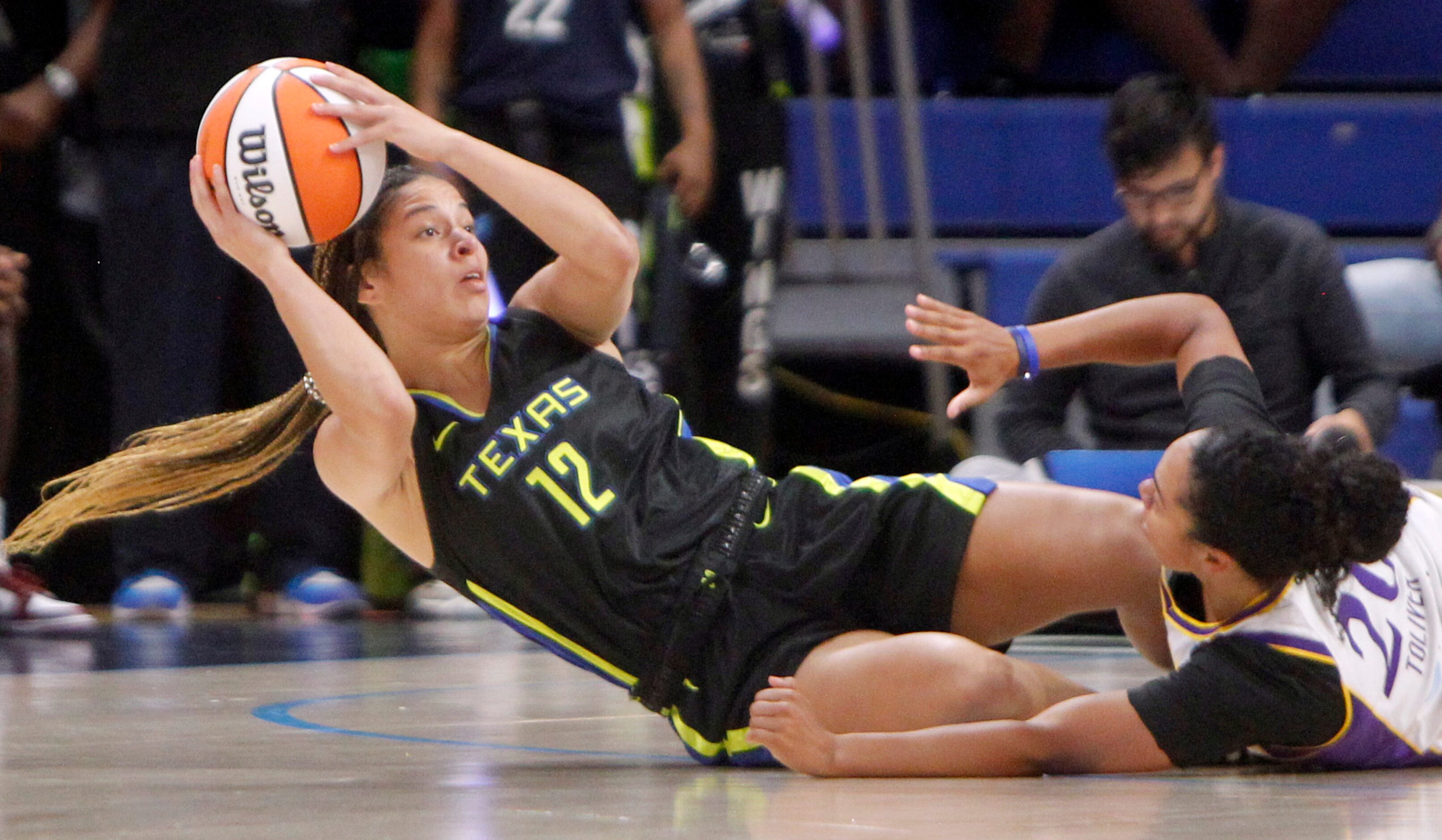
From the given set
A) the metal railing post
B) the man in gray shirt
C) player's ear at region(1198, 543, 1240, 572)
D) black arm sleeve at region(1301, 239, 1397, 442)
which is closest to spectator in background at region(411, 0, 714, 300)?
the metal railing post

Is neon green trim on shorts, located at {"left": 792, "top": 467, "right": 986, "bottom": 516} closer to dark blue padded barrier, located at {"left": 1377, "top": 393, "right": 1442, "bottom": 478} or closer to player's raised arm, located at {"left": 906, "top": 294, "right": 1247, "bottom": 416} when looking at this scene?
player's raised arm, located at {"left": 906, "top": 294, "right": 1247, "bottom": 416}

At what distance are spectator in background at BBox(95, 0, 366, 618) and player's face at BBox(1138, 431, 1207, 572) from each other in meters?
3.53

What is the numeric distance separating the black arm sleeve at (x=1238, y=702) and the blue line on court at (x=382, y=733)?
2.42 feet

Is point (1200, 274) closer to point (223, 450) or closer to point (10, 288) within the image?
point (223, 450)

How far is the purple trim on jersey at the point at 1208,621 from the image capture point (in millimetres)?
2561

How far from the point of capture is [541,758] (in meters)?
2.89

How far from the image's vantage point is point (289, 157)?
2820mm

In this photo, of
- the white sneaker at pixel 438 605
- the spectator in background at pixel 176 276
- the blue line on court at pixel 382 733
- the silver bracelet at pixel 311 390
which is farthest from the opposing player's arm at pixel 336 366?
the white sneaker at pixel 438 605

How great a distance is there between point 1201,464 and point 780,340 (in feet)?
14.1

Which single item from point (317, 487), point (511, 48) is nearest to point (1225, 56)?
point (511, 48)

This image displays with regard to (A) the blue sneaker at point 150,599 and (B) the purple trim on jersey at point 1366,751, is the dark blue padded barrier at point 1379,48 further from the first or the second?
(B) the purple trim on jersey at point 1366,751

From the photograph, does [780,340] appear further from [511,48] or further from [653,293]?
[511,48]

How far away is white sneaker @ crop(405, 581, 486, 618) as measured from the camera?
19.4 feet

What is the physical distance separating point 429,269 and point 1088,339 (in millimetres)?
1107
